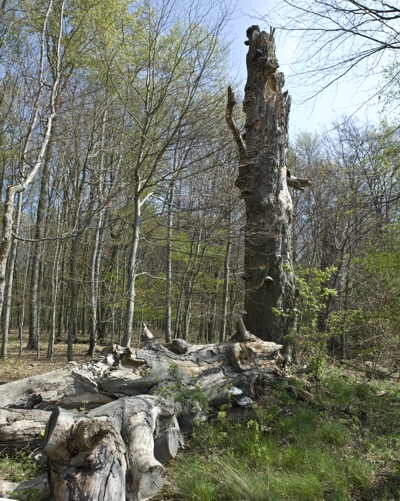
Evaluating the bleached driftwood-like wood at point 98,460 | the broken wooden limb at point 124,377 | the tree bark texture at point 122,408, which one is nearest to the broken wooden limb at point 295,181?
the tree bark texture at point 122,408

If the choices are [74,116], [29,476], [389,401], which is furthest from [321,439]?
[74,116]

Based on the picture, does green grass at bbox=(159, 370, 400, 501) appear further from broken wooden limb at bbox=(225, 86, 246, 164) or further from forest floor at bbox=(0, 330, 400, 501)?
broken wooden limb at bbox=(225, 86, 246, 164)

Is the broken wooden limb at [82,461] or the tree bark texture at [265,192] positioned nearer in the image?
the broken wooden limb at [82,461]

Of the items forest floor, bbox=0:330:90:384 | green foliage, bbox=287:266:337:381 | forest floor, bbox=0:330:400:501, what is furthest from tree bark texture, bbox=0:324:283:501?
forest floor, bbox=0:330:90:384

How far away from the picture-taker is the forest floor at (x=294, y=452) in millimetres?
2922

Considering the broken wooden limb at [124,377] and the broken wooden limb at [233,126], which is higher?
the broken wooden limb at [233,126]

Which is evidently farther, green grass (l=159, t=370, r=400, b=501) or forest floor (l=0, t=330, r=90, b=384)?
forest floor (l=0, t=330, r=90, b=384)

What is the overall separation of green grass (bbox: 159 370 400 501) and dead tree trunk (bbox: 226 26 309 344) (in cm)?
184

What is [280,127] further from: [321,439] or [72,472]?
[72,472]

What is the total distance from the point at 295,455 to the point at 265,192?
469 centimetres

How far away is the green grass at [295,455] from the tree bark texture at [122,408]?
32cm

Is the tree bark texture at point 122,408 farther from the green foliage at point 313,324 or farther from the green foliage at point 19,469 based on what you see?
the green foliage at point 313,324

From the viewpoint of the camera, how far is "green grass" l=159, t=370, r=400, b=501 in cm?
291

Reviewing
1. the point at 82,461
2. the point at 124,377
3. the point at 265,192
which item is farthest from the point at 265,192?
the point at 82,461
